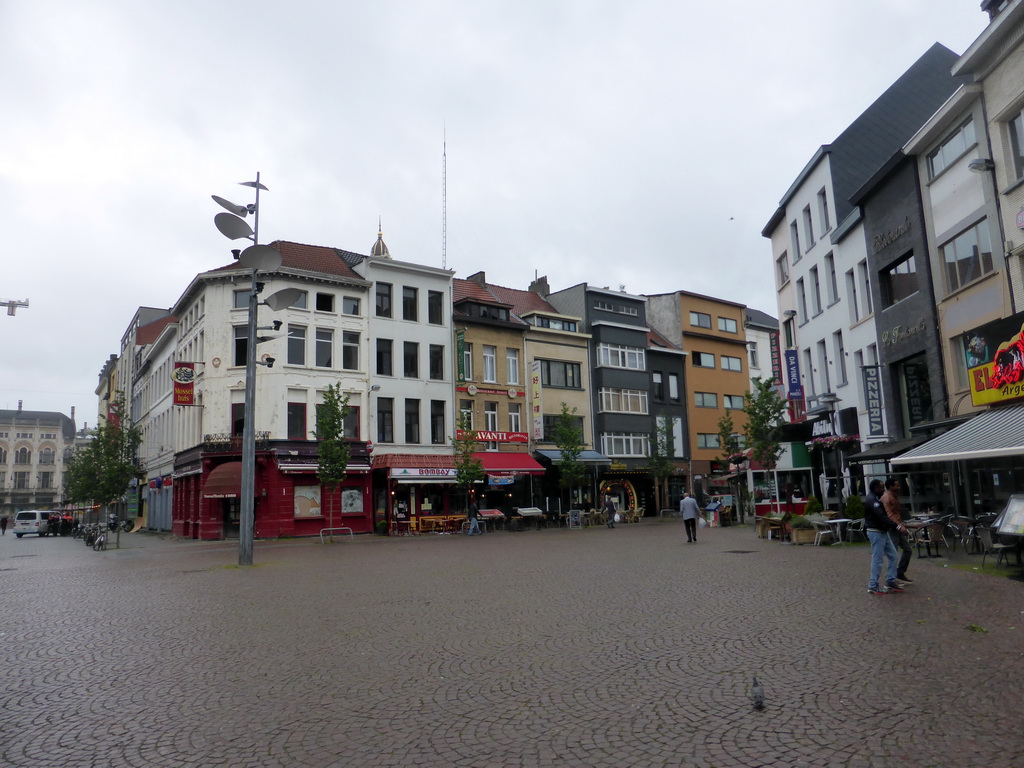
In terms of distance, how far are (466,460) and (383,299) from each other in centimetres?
989

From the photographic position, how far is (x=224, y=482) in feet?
107

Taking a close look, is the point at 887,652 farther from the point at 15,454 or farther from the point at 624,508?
the point at 15,454

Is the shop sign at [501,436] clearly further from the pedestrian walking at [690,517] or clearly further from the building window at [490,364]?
the pedestrian walking at [690,517]

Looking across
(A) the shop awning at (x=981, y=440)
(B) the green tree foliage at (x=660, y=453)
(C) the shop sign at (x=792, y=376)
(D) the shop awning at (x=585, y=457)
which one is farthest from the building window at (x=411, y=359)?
(A) the shop awning at (x=981, y=440)

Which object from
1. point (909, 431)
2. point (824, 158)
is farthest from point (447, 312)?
point (909, 431)

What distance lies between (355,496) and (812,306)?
72.4 ft

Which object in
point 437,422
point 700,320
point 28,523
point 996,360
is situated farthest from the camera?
point 700,320

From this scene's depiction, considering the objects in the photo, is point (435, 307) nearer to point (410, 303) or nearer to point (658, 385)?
point (410, 303)

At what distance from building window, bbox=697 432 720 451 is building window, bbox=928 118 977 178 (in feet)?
109

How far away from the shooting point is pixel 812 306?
32.1 meters

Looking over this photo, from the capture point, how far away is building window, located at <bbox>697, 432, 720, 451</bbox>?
53416 millimetres

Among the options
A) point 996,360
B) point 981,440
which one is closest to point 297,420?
point 996,360

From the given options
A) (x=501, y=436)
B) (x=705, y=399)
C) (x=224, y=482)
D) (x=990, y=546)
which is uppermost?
(x=705, y=399)

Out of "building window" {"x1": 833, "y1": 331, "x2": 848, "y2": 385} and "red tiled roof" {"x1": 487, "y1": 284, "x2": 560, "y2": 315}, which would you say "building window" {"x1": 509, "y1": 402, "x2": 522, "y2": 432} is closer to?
"red tiled roof" {"x1": 487, "y1": 284, "x2": 560, "y2": 315}
